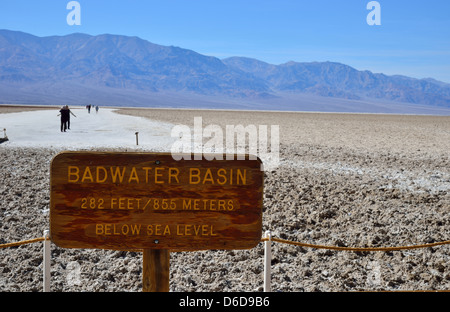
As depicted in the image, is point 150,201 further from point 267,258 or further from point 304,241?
point 304,241

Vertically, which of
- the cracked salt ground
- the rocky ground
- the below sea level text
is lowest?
the rocky ground

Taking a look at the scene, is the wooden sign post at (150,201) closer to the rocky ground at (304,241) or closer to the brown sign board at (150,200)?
the brown sign board at (150,200)

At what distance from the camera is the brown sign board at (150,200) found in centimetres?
309

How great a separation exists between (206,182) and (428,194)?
8.23 meters

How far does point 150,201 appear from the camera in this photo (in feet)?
10.2

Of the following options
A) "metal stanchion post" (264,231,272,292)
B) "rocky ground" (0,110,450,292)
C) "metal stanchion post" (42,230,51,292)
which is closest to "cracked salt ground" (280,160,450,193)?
"rocky ground" (0,110,450,292)

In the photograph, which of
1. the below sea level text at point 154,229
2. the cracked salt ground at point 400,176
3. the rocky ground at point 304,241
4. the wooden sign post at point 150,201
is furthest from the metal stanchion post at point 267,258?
the cracked salt ground at point 400,176

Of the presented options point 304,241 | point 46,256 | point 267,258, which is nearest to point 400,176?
point 304,241

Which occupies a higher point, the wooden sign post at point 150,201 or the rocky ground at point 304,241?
the wooden sign post at point 150,201

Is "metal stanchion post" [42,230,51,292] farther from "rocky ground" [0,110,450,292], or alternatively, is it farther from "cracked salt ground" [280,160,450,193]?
"cracked salt ground" [280,160,450,193]

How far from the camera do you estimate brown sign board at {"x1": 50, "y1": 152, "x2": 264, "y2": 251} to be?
3.09m

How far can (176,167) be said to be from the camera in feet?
10.2

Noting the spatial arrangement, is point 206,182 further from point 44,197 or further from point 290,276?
point 44,197
